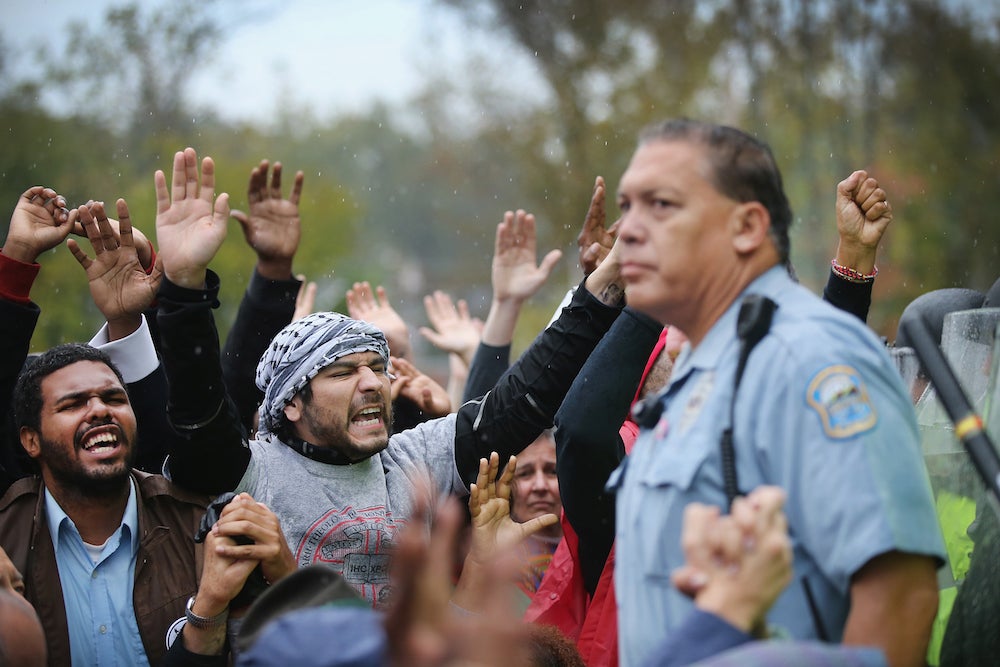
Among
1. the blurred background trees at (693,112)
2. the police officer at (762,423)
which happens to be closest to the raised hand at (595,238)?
the police officer at (762,423)

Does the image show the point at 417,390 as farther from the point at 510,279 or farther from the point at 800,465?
the point at 800,465

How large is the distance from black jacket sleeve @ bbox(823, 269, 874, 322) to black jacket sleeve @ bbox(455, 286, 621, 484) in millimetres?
598

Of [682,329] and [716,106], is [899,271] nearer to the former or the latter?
[716,106]

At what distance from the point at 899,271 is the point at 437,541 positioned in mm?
15234

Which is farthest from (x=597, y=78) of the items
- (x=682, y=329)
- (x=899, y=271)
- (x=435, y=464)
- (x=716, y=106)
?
(x=682, y=329)

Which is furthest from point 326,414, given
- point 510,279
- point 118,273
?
point 510,279

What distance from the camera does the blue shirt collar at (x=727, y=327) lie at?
2.15 m

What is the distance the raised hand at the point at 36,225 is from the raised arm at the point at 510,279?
1715 mm

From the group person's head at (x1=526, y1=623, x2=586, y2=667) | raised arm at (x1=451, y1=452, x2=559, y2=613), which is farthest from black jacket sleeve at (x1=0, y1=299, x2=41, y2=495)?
person's head at (x1=526, y1=623, x2=586, y2=667)

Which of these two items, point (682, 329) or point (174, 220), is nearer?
point (682, 329)

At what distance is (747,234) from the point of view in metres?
2.19

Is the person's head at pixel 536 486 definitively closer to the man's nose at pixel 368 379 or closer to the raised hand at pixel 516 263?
the raised hand at pixel 516 263

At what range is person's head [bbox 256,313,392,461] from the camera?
3500 millimetres

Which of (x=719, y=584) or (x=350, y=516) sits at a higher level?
(x=719, y=584)
